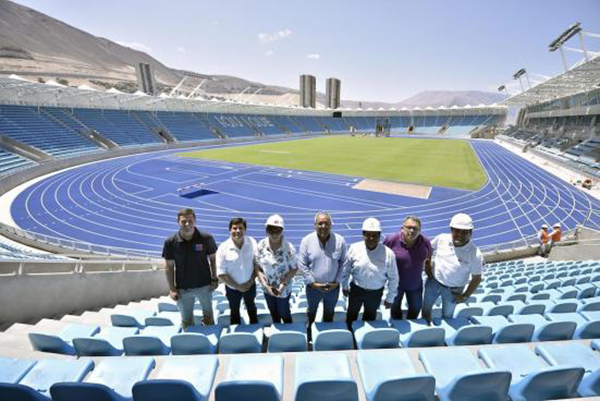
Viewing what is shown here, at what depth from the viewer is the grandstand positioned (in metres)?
2.74

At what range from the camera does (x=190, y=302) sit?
441 cm

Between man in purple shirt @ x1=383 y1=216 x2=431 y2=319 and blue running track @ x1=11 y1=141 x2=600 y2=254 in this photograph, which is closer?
man in purple shirt @ x1=383 y1=216 x2=431 y2=319

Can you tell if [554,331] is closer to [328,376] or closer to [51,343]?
[328,376]

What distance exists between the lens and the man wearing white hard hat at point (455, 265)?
4070mm

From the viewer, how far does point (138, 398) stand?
2160mm

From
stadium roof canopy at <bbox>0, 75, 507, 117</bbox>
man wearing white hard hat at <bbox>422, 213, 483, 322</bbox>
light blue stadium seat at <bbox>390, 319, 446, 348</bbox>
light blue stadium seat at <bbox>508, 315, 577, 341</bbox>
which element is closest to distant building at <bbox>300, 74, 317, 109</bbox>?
stadium roof canopy at <bbox>0, 75, 507, 117</bbox>

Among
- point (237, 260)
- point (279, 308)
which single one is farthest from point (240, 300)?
point (237, 260)

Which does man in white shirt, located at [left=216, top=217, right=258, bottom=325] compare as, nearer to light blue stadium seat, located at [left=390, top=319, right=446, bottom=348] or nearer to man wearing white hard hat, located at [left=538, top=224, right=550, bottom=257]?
light blue stadium seat, located at [left=390, top=319, right=446, bottom=348]

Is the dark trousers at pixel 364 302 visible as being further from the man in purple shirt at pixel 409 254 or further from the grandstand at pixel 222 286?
the man in purple shirt at pixel 409 254

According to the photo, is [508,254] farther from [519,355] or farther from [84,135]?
[84,135]

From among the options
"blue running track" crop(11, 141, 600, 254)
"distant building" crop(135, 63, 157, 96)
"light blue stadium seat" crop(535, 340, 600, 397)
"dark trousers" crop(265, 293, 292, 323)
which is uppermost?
"distant building" crop(135, 63, 157, 96)

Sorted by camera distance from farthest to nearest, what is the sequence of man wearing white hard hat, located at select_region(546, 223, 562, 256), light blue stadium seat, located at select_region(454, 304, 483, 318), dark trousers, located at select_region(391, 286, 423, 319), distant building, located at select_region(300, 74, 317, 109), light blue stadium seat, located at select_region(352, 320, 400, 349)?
distant building, located at select_region(300, 74, 317, 109)
man wearing white hard hat, located at select_region(546, 223, 562, 256)
light blue stadium seat, located at select_region(454, 304, 483, 318)
dark trousers, located at select_region(391, 286, 423, 319)
light blue stadium seat, located at select_region(352, 320, 400, 349)

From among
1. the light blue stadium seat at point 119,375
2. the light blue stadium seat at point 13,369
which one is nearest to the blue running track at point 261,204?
the light blue stadium seat at point 13,369

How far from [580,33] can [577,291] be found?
38344 millimetres
